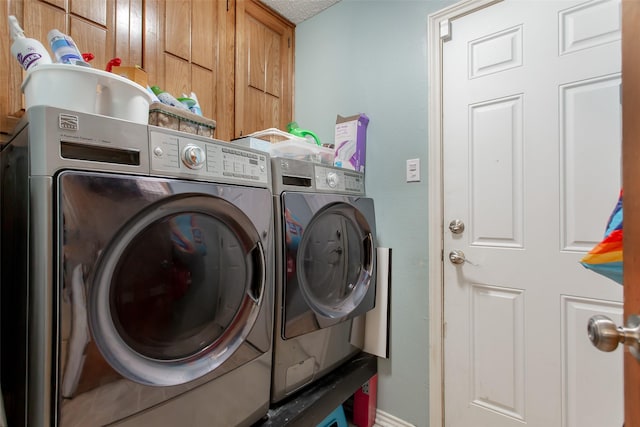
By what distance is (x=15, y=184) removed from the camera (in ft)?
2.51

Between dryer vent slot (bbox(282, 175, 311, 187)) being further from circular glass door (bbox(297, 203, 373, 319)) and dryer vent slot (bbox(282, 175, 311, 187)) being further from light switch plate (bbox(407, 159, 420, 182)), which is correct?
light switch plate (bbox(407, 159, 420, 182))

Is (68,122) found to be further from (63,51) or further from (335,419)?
(335,419)

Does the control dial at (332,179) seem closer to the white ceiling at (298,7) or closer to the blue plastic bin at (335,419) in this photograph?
the blue plastic bin at (335,419)

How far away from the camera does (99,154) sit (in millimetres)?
698

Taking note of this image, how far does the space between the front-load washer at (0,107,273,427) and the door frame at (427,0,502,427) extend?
831mm

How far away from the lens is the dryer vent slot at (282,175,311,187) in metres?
1.13

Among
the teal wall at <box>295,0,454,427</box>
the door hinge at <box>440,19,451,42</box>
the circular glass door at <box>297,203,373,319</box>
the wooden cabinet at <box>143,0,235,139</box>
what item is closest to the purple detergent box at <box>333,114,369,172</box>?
the teal wall at <box>295,0,454,427</box>

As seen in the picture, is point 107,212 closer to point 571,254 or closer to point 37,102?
point 37,102

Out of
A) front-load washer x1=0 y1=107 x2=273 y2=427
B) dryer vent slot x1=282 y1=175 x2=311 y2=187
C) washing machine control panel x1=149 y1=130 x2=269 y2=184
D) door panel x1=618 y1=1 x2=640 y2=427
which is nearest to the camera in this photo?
door panel x1=618 y1=1 x2=640 y2=427

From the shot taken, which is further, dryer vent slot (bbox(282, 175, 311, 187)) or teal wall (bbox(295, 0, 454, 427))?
teal wall (bbox(295, 0, 454, 427))

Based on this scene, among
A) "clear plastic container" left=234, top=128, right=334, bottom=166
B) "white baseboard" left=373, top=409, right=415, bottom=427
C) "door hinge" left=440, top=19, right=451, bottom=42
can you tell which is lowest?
"white baseboard" left=373, top=409, right=415, bottom=427

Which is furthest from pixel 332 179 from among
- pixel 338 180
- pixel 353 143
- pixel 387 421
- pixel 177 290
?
pixel 387 421

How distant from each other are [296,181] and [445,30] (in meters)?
1.05

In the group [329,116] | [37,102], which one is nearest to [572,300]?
[329,116]
